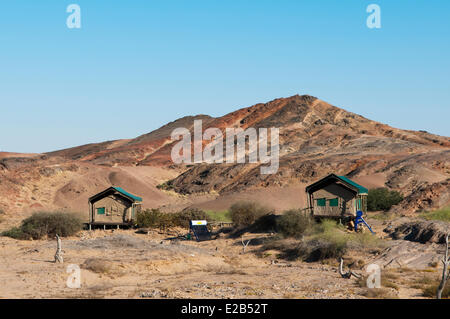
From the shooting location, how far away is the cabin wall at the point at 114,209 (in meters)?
39.1

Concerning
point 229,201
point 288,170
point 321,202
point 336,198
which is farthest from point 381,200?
point 288,170

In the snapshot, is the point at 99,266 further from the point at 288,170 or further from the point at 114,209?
the point at 288,170

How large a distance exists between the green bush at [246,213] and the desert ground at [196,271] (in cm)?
491

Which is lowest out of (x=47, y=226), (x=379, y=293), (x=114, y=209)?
(x=379, y=293)

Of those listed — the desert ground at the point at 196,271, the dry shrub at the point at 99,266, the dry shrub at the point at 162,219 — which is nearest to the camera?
the desert ground at the point at 196,271

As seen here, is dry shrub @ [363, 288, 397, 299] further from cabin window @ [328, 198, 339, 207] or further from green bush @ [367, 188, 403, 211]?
green bush @ [367, 188, 403, 211]

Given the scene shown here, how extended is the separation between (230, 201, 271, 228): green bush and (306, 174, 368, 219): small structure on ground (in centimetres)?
415

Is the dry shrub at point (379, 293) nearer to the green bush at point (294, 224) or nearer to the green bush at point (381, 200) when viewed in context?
the green bush at point (294, 224)

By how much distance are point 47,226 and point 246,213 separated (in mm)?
12447

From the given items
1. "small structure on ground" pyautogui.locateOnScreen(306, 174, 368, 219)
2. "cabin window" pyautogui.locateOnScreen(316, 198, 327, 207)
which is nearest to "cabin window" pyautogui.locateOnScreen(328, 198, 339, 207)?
"small structure on ground" pyautogui.locateOnScreen(306, 174, 368, 219)

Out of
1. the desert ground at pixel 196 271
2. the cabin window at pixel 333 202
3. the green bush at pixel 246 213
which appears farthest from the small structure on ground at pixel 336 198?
the green bush at pixel 246 213

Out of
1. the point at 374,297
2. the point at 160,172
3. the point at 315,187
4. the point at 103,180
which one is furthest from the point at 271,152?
the point at 374,297

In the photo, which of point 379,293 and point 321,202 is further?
point 321,202

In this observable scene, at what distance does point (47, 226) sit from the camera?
35.1 meters
